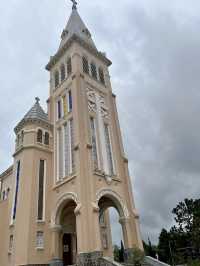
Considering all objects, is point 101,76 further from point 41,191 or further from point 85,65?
point 41,191

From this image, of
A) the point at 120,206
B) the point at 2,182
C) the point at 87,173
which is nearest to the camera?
the point at 87,173

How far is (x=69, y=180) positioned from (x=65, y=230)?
5.30 meters

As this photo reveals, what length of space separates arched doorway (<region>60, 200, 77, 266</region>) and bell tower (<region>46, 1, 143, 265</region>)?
0.48ft

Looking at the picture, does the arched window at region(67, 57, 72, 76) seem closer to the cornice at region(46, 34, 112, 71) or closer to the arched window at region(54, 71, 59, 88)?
the cornice at region(46, 34, 112, 71)

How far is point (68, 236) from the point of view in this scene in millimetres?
23797

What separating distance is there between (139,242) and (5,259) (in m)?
12.0

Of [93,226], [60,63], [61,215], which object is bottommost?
[93,226]

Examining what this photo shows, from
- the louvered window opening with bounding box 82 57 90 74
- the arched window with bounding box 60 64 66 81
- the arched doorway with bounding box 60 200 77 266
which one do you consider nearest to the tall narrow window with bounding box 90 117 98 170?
the arched doorway with bounding box 60 200 77 266

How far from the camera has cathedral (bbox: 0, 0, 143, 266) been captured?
792 inches

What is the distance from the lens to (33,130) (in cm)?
2619

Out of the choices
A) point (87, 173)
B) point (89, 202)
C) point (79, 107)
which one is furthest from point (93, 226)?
point (79, 107)

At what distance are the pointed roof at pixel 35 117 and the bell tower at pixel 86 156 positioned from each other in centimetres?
103

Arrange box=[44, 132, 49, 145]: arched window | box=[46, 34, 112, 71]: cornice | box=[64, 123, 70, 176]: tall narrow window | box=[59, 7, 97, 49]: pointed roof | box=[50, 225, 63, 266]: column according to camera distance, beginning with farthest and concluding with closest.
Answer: box=[59, 7, 97, 49]: pointed roof → box=[46, 34, 112, 71]: cornice → box=[44, 132, 49, 145]: arched window → box=[64, 123, 70, 176]: tall narrow window → box=[50, 225, 63, 266]: column

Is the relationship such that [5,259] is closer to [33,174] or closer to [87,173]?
[33,174]
